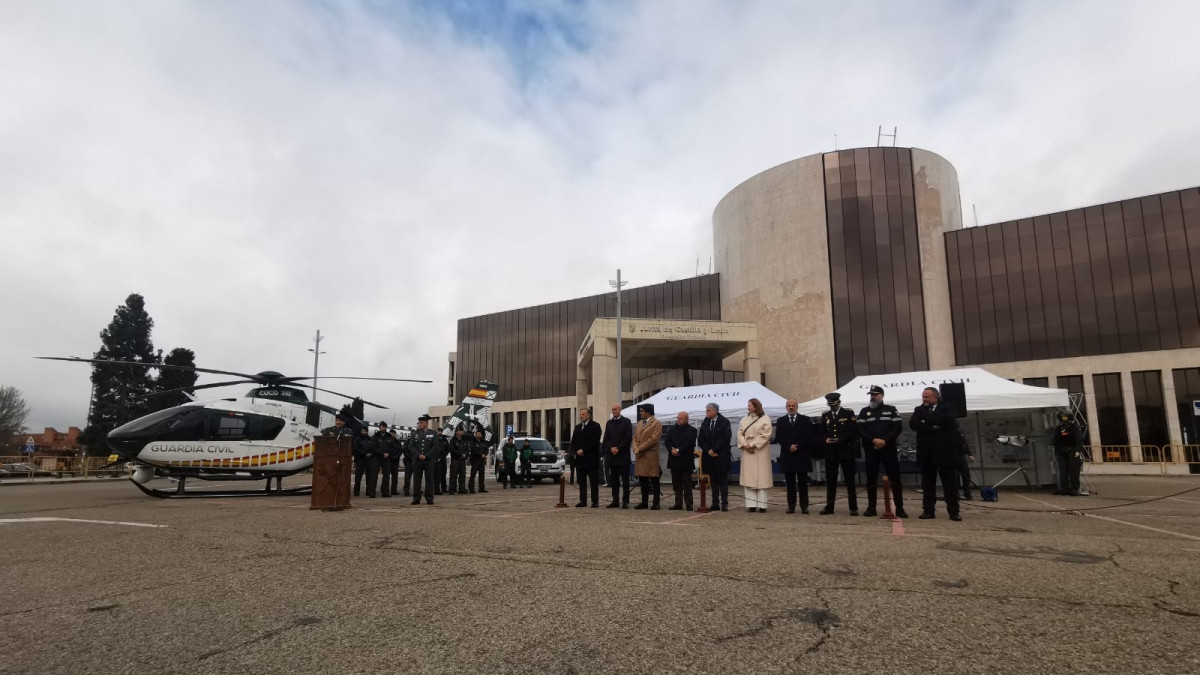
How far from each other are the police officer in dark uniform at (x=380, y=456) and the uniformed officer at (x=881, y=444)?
34.7 ft

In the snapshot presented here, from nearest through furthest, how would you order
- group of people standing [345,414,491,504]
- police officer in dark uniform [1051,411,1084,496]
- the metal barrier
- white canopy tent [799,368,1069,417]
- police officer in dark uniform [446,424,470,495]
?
police officer in dark uniform [1051,411,1084,496] → white canopy tent [799,368,1069,417] → group of people standing [345,414,491,504] → police officer in dark uniform [446,424,470,495] → the metal barrier

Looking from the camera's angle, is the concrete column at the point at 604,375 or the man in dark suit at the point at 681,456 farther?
the concrete column at the point at 604,375

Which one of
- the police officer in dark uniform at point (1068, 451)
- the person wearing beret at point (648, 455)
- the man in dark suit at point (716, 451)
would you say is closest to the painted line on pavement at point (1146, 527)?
the police officer in dark uniform at point (1068, 451)

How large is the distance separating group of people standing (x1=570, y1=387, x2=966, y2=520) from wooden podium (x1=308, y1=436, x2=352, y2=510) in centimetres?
404

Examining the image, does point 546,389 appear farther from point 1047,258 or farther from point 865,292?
point 1047,258

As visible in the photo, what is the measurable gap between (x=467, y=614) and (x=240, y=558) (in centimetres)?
323

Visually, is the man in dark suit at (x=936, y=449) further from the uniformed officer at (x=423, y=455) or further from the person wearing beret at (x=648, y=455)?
the uniformed officer at (x=423, y=455)

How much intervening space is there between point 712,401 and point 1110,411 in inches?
1088

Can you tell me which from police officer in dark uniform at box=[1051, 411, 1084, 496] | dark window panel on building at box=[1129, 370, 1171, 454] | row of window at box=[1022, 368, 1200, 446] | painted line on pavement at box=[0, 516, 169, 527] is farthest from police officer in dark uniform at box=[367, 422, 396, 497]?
dark window panel on building at box=[1129, 370, 1171, 454]

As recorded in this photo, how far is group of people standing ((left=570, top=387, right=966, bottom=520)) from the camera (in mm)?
9133

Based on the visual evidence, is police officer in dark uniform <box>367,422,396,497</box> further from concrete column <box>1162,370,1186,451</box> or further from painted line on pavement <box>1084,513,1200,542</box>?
concrete column <box>1162,370,1186,451</box>

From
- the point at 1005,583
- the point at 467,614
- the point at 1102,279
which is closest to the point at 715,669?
the point at 467,614

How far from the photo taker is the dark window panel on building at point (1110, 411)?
108 ft

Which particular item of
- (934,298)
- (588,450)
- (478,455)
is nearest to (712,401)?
(478,455)
